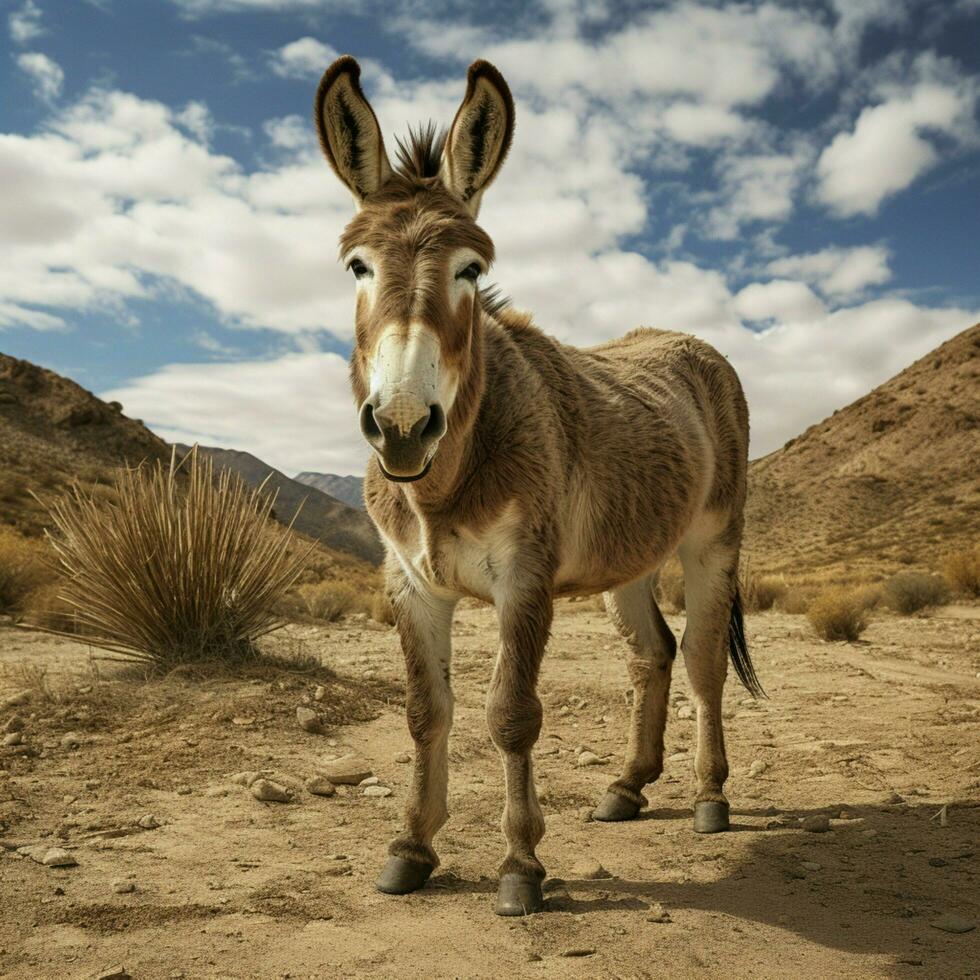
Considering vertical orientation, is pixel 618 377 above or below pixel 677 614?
above

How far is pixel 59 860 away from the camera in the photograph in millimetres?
3836

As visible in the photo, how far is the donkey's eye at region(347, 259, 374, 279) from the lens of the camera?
3.41 meters

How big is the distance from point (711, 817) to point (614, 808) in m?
0.53

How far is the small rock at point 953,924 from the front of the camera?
3.34 m

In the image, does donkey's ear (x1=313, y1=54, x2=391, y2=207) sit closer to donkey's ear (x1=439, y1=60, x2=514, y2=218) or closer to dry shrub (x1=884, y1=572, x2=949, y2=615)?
Result: donkey's ear (x1=439, y1=60, x2=514, y2=218)

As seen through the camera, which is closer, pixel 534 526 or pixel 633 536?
pixel 534 526

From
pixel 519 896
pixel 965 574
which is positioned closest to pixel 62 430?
pixel 965 574

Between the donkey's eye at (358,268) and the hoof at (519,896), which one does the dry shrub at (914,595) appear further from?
the donkey's eye at (358,268)

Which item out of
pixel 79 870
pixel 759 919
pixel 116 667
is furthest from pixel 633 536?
pixel 116 667

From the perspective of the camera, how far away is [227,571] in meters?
7.35

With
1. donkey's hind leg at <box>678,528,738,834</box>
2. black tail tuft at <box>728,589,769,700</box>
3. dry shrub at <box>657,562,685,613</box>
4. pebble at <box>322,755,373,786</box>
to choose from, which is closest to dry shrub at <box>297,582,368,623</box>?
dry shrub at <box>657,562,685,613</box>

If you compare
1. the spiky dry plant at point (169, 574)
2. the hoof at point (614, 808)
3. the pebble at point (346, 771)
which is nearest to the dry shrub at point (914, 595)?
the spiky dry plant at point (169, 574)

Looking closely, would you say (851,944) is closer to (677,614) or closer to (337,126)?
(337,126)

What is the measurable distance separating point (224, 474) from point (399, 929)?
519 cm
